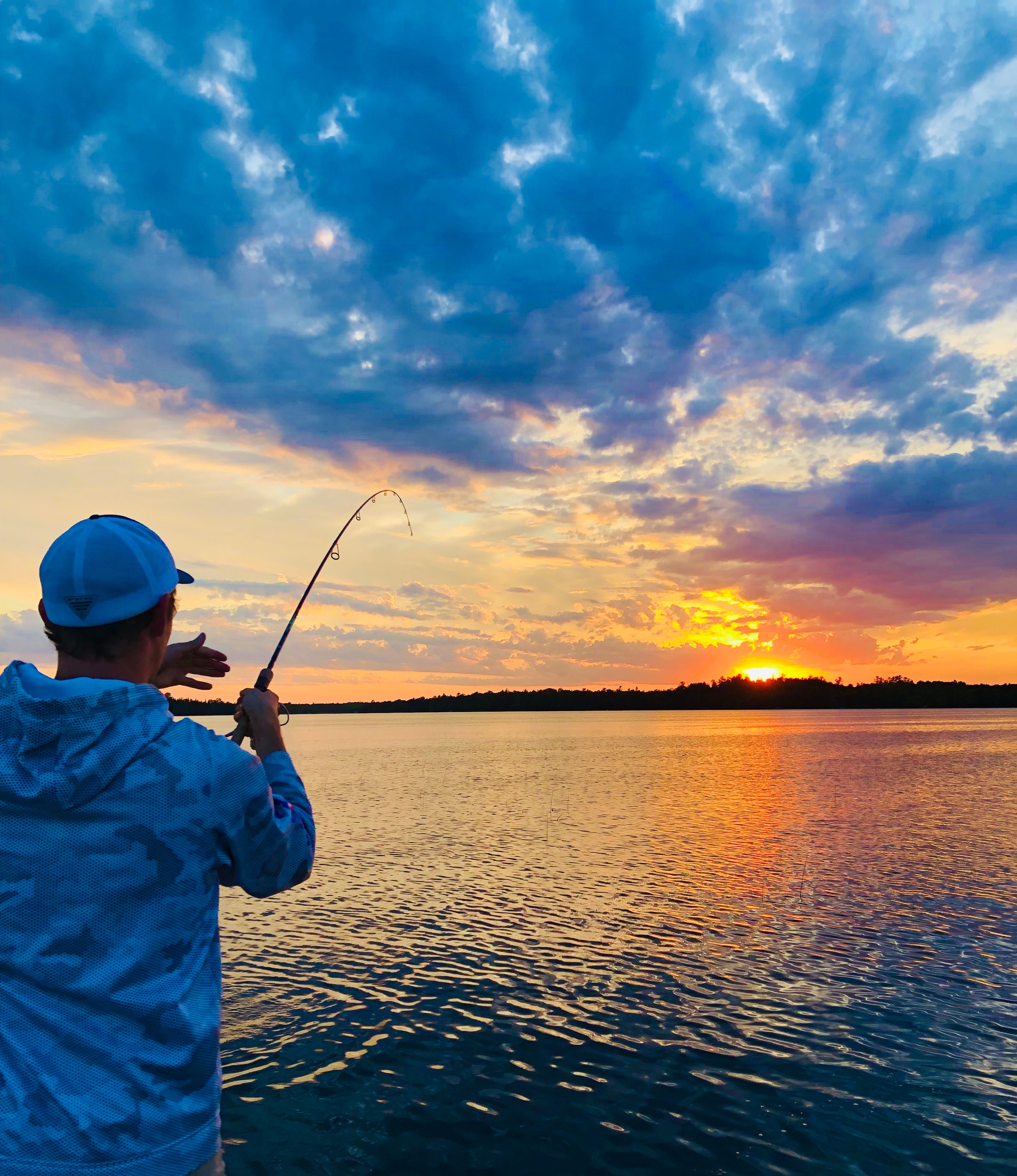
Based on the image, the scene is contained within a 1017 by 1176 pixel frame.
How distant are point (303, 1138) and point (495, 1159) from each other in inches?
75.1

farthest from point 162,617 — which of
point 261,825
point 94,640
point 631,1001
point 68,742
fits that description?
Result: point 631,1001

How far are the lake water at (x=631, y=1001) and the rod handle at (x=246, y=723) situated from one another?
573 cm

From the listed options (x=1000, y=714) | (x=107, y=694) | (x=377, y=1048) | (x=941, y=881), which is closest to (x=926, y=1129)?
(x=377, y=1048)

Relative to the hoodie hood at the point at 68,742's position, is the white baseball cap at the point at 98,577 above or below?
above

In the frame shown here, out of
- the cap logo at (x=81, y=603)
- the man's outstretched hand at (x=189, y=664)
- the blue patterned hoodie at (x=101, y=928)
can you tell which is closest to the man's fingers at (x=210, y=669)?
the man's outstretched hand at (x=189, y=664)

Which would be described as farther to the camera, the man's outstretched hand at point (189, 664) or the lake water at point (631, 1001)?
the lake water at point (631, 1001)

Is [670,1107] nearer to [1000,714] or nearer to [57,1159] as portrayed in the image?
[57,1159]

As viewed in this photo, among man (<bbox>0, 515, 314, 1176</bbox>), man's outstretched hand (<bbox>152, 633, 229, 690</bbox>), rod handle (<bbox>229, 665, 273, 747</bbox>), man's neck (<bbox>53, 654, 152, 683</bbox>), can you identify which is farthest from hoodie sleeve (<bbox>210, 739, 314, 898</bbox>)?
man's outstretched hand (<bbox>152, 633, 229, 690</bbox>)

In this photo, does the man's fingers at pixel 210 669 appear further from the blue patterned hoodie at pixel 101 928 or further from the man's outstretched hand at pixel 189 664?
the blue patterned hoodie at pixel 101 928

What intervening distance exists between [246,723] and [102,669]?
743mm

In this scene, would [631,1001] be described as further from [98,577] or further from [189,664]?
[98,577]

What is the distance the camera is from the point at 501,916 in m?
16.5

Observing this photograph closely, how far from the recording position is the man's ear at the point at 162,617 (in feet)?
9.50

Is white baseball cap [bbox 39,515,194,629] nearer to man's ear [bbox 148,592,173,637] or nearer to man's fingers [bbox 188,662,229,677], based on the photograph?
man's ear [bbox 148,592,173,637]
